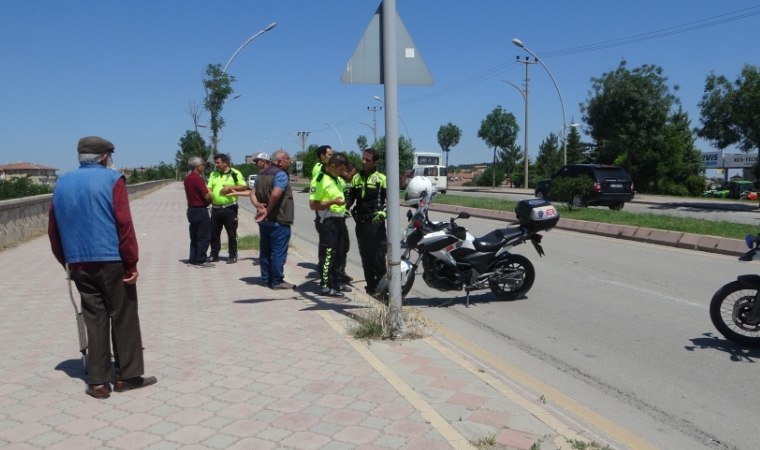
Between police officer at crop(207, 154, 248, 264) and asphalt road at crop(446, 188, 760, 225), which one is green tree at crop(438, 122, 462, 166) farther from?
police officer at crop(207, 154, 248, 264)

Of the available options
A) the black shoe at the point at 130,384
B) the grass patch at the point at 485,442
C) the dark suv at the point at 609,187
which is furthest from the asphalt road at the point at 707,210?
the black shoe at the point at 130,384

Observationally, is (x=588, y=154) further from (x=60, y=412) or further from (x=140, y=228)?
(x=60, y=412)

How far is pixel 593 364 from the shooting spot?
5250 mm

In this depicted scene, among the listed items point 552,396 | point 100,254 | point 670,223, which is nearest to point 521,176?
point 670,223

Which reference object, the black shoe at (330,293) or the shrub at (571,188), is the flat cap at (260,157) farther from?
the shrub at (571,188)

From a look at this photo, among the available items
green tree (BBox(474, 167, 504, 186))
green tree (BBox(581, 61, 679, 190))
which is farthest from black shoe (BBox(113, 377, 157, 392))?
green tree (BBox(474, 167, 504, 186))

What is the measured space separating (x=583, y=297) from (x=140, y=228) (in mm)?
13214

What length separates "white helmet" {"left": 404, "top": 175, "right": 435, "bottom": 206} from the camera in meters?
6.96

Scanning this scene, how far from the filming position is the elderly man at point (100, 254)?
4.06 metres

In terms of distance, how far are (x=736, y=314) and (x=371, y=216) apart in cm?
377

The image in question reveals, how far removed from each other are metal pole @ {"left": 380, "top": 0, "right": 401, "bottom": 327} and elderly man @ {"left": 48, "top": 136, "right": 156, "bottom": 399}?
2.09 metres

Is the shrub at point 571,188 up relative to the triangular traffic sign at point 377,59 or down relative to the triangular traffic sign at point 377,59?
down

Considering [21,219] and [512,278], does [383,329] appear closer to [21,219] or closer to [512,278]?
[512,278]

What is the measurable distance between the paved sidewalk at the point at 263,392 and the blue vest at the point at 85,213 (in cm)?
97
